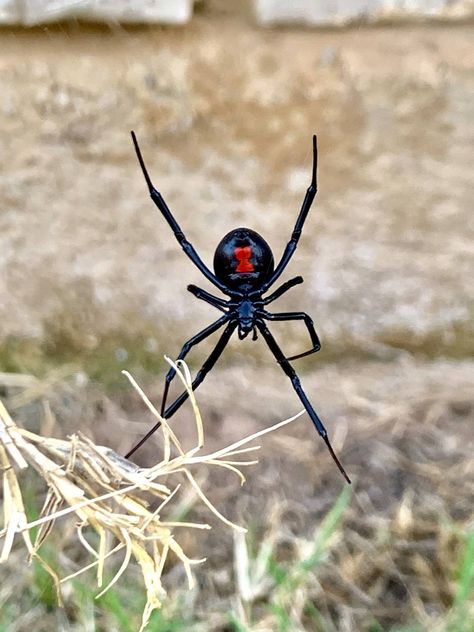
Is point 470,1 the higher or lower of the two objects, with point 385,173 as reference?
higher

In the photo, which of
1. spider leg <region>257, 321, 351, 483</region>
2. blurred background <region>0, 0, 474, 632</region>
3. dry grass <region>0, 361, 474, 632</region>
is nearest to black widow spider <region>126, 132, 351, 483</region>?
spider leg <region>257, 321, 351, 483</region>

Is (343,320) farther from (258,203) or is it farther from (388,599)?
(388,599)

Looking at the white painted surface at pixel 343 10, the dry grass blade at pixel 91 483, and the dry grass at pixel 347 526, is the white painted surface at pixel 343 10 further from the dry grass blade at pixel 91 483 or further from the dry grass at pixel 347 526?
the dry grass blade at pixel 91 483

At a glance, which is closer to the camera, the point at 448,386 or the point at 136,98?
the point at 136,98

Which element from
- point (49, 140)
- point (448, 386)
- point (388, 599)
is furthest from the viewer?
point (448, 386)

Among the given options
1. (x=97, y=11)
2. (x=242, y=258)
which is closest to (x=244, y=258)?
(x=242, y=258)

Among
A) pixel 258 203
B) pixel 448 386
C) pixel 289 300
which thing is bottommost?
pixel 448 386

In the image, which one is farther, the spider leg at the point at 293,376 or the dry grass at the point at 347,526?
the dry grass at the point at 347,526

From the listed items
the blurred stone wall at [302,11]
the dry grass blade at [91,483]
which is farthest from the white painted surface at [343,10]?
the dry grass blade at [91,483]

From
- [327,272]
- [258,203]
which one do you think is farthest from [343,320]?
[258,203]
